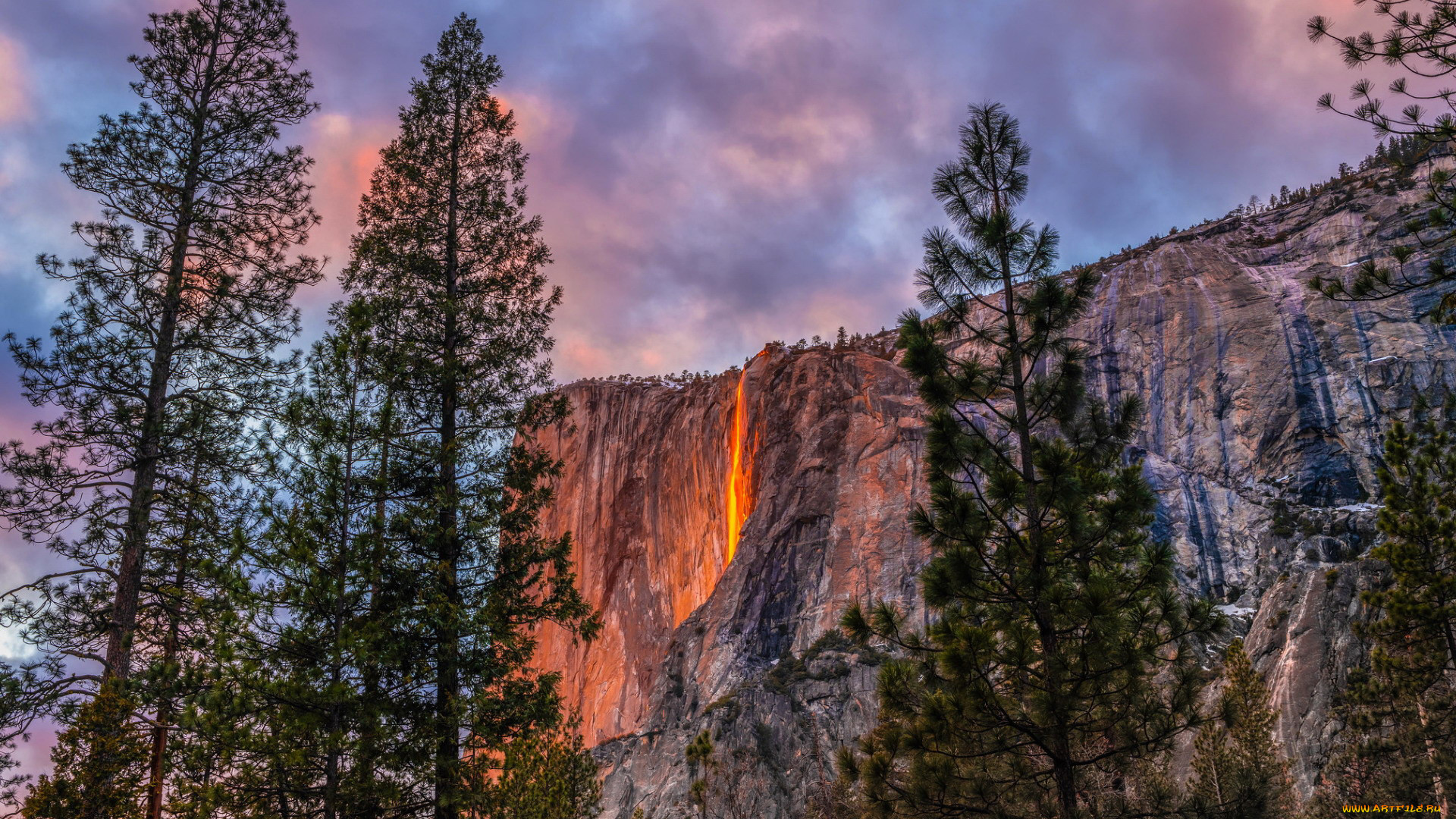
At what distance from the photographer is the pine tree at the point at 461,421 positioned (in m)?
12.0

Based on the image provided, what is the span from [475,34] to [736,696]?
39958 millimetres

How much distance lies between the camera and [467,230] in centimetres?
1603

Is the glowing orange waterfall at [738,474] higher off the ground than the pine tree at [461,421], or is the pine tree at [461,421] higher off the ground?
the glowing orange waterfall at [738,474]

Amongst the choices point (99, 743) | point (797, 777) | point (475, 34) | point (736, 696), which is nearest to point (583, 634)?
point (99, 743)

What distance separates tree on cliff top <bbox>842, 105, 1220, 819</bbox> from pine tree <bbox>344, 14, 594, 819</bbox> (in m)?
4.93

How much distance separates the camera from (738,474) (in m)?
70.6

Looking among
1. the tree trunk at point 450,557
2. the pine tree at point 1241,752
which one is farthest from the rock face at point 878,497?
the tree trunk at point 450,557

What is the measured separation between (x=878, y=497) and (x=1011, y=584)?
167 feet

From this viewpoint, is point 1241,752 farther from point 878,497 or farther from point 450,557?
point 878,497

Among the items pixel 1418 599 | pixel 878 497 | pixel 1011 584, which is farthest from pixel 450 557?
pixel 878 497

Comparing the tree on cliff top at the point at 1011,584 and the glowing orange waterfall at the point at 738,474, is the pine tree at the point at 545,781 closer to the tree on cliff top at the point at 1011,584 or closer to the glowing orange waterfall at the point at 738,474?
the tree on cliff top at the point at 1011,584

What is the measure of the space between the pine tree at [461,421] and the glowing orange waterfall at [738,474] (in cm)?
5194

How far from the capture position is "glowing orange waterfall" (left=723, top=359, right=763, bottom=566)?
226ft

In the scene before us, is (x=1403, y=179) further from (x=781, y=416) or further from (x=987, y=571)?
(x=987, y=571)
